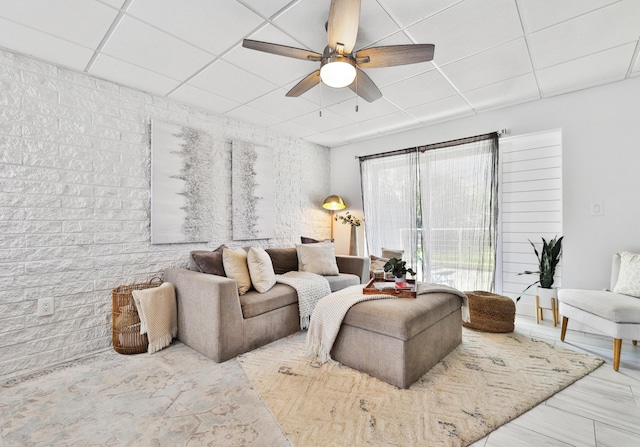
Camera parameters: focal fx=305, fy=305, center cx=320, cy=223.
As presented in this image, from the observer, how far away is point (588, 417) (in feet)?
5.69

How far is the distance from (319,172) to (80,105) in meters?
3.22

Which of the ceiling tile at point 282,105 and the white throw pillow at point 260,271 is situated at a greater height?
the ceiling tile at point 282,105

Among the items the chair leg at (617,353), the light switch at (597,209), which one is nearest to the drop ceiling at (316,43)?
the light switch at (597,209)

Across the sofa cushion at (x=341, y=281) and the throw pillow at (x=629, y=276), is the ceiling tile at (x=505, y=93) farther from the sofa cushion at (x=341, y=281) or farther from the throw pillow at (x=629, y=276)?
the sofa cushion at (x=341, y=281)

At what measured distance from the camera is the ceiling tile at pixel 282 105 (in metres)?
3.22

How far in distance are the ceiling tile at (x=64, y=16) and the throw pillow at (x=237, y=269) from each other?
1.97m

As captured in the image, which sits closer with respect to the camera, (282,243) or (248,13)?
(248,13)

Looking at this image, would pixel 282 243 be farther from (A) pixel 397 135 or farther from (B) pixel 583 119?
(B) pixel 583 119

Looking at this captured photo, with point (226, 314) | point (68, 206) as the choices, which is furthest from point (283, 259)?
point (68, 206)

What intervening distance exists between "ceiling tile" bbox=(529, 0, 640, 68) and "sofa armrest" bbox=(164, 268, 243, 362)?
3.03m

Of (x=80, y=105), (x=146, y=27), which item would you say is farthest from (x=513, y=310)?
(x=80, y=105)

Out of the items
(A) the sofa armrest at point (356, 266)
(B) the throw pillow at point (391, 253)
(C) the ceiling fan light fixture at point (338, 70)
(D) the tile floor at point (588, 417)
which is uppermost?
(C) the ceiling fan light fixture at point (338, 70)

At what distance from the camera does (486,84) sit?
297 cm

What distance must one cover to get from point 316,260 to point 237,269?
3.62 ft
